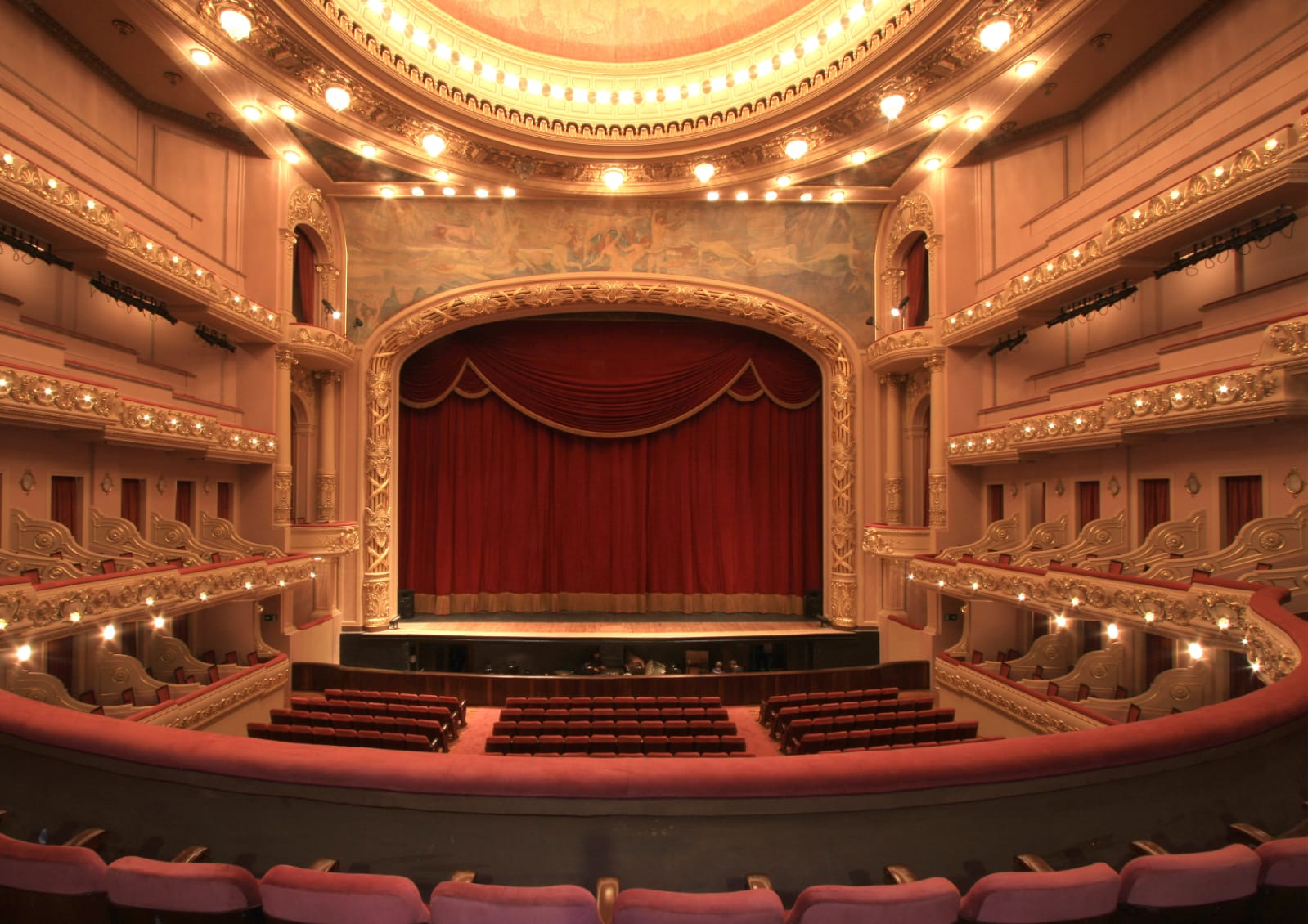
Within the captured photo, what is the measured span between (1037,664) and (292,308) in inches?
577

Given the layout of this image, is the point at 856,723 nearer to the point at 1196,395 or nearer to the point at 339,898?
the point at 1196,395

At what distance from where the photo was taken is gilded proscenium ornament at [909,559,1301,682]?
4.75 meters

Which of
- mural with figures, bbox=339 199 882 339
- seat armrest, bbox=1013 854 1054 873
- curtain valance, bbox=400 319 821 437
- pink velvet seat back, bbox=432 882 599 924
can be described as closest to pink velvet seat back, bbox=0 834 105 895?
Result: pink velvet seat back, bbox=432 882 599 924

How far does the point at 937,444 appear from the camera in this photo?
12.4m

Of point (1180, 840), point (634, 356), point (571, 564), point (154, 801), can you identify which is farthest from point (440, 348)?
point (1180, 840)

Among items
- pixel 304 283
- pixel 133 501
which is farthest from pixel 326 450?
pixel 133 501

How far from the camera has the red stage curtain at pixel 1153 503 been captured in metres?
8.73

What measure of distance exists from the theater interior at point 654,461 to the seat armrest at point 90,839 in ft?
0.16

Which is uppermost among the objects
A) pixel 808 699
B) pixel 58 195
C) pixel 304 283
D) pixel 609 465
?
pixel 304 283

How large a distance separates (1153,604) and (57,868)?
8155 mm

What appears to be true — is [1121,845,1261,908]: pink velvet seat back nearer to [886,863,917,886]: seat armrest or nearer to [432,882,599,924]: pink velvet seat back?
[886,863,917,886]: seat armrest

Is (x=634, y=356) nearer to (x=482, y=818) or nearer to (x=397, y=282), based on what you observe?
(x=397, y=282)

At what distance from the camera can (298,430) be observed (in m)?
13.6

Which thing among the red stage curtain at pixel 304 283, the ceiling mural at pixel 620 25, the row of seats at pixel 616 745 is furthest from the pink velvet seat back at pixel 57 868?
the ceiling mural at pixel 620 25
